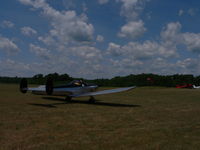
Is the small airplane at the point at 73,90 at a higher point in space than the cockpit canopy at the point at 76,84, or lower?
lower

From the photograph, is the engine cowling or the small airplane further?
the engine cowling

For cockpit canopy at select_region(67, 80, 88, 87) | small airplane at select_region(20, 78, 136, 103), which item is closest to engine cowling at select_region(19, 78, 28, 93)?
small airplane at select_region(20, 78, 136, 103)

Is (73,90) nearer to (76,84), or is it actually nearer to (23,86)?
(76,84)

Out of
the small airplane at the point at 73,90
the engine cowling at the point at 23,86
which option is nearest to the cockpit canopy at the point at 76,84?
the small airplane at the point at 73,90

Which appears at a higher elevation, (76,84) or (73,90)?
(76,84)

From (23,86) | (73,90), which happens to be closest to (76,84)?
(73,90)

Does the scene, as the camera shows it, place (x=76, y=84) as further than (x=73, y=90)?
Yes

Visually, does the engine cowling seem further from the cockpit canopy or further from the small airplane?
the cockpit canopy

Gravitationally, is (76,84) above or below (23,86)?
above

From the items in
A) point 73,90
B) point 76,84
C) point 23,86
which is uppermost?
point 76,84

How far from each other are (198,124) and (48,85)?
29.5ft

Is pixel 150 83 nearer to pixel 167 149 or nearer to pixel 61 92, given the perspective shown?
pixel 61 92

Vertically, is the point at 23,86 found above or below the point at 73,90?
above

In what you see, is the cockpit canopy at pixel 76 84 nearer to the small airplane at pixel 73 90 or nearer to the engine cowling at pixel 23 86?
the small airplane at pixel 73 90
